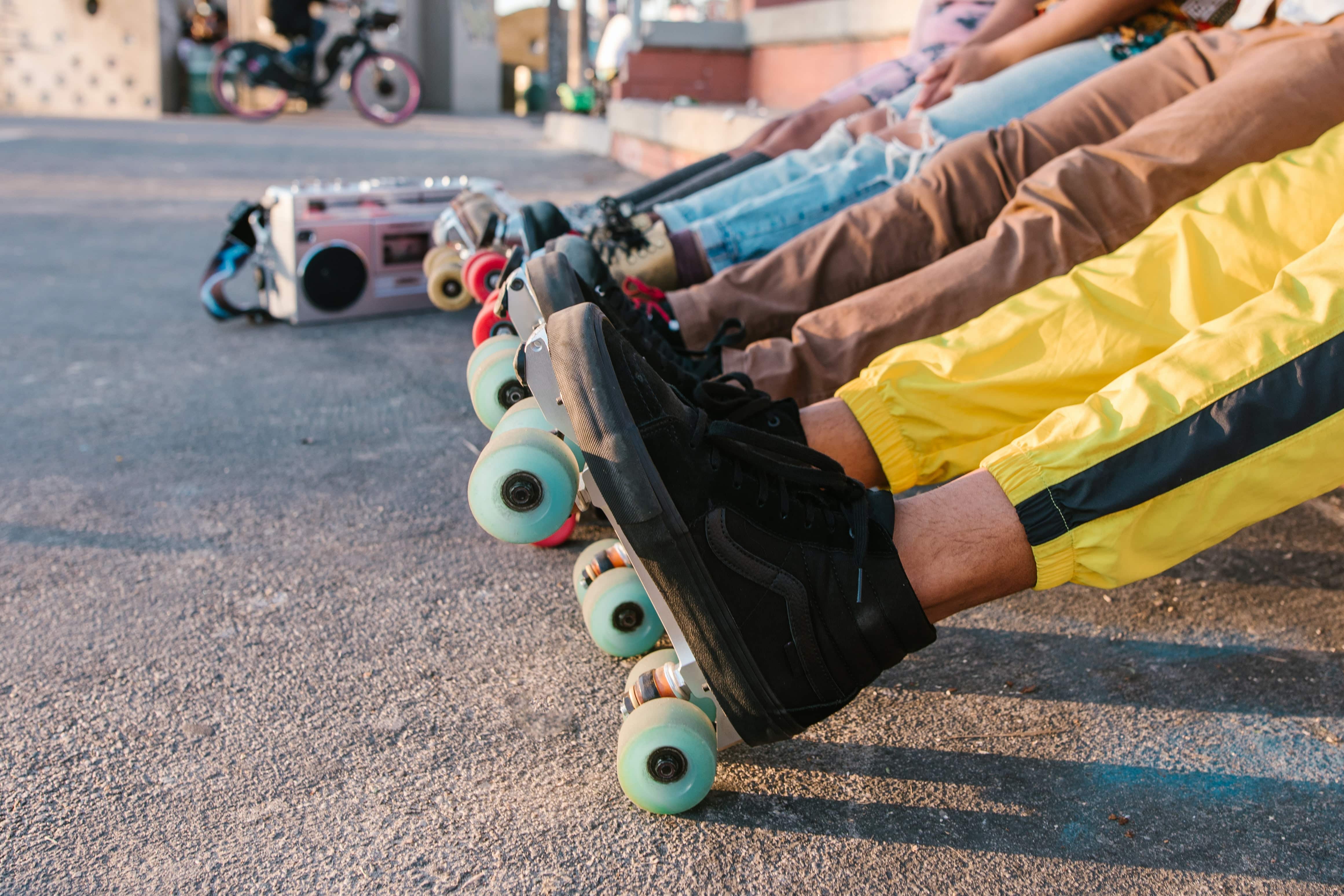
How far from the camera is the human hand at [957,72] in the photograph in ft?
8.16

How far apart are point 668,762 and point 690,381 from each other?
496 millimetres

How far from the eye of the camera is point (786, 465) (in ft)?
3.62

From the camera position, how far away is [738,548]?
105 cm

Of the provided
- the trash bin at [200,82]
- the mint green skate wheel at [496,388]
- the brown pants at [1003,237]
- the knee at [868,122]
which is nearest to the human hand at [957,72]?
the knee at [868,122]

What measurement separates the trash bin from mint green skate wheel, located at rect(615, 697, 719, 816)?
13986 mm

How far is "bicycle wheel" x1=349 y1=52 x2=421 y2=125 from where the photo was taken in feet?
40.3

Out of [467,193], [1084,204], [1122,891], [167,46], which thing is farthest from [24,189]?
[167,46]

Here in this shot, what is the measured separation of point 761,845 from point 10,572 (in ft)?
4.09

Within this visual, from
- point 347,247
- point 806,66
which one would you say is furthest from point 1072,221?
point 806,66

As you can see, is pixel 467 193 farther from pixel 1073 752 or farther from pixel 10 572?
pixel 1073 752

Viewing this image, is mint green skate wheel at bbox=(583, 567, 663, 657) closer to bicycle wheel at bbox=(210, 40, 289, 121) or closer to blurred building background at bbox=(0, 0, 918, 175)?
blurred building background at bbox=(0, 0, 918, 175)

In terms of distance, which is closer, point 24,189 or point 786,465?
point 786,465

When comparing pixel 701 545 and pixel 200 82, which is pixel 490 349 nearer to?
pixel 701 545

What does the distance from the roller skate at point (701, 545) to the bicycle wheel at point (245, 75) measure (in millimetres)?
12476
